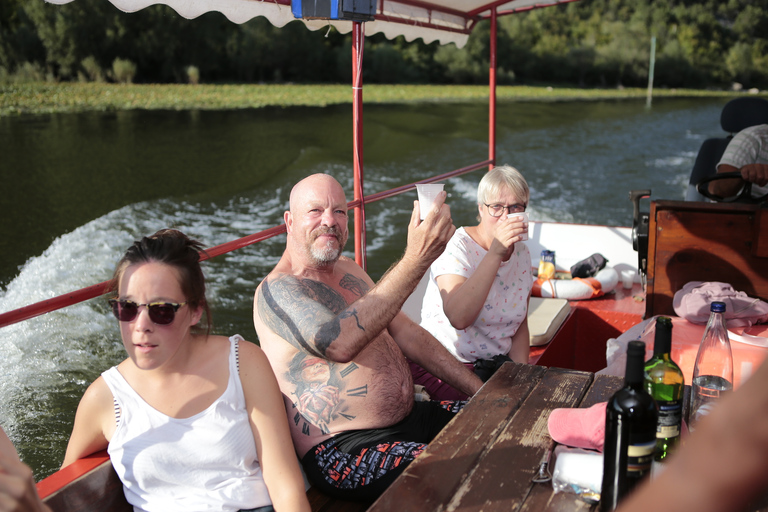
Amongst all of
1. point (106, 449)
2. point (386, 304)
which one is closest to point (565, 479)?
point (386, 304)

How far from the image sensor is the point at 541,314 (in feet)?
9.32

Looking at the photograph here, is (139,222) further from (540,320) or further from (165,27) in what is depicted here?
(165,27)

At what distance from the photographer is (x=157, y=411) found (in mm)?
1246

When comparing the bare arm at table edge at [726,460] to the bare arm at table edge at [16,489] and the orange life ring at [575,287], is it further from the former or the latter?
the orange life ring at [575,287]

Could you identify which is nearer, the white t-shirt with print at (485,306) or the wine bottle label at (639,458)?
the wine bottle label at (639,458)

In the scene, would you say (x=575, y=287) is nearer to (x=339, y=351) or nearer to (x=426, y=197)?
(x=426, y=197)

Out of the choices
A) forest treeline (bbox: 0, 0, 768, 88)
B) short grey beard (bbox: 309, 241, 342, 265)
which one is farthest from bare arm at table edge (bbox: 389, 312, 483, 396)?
forest treeline (bbox: 0, 0, 768, 88)

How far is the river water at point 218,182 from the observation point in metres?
7.11

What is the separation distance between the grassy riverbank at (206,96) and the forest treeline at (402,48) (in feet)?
1.82

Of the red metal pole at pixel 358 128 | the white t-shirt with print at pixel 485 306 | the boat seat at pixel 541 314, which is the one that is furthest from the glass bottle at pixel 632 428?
the red metal pole at pixel 358 128

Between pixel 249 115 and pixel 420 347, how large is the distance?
25.5 m

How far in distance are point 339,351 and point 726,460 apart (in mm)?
1194

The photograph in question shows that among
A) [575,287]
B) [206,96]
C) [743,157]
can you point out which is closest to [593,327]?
[575,287]

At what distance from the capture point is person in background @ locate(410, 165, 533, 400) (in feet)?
6.58
